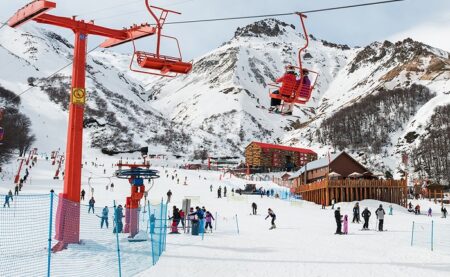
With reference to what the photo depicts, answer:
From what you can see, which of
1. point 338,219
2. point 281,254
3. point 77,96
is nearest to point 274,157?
point 338,219

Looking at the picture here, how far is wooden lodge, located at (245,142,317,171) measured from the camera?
10969 cm

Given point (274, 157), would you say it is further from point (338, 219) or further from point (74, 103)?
point (74, 103)

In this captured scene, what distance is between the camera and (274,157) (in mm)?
111625

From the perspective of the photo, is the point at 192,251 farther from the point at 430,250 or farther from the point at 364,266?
the point at 430,250

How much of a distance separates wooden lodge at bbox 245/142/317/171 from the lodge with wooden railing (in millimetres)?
61070

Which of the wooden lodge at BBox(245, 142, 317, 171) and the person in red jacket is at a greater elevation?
the wooden lodge at BBox(245, 142, 317, 171)

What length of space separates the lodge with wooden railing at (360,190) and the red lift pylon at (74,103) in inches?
1296

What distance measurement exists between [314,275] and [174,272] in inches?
144

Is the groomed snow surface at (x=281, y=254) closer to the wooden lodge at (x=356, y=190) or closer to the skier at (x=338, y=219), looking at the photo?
the skier at (x=338, y=219)

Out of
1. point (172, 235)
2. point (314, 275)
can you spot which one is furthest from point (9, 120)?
point (314, 275)

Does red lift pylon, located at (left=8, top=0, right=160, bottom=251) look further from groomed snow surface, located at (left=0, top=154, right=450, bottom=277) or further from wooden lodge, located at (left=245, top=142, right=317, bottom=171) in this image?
wooden lodge, located at (left=245, top=142, right=317, bottom=171)

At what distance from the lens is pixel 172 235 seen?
21281 millimetres

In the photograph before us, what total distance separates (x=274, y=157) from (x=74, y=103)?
96.5 metres

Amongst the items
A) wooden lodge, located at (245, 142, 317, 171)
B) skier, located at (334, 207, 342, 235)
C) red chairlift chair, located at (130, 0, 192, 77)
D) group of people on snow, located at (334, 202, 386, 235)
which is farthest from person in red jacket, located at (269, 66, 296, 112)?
wooden lodge, located at (245, 142, 317, 171)
